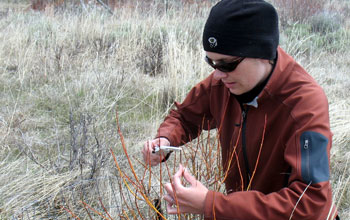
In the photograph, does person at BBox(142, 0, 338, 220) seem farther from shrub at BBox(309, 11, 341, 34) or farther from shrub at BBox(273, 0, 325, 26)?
shrub at BBox(273, 0, 325, 26)

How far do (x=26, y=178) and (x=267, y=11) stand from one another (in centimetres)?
182

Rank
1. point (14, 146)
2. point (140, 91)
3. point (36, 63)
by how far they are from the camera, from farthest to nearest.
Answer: point (36, 63)
point (140, 91)
point (14, 146)

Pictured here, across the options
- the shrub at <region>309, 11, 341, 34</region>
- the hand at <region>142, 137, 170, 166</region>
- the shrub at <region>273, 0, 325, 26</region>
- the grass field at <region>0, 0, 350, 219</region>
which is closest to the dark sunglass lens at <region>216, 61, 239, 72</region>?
the hand at <region>142, 137, 170, 166</region>

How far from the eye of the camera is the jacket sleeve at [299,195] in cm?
130

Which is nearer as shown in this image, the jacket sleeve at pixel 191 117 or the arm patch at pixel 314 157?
the arm patch at pixel 314 157

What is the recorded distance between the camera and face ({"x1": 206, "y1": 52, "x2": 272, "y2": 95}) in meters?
1.58

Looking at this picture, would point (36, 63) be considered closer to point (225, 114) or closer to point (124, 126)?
point (124, 126)

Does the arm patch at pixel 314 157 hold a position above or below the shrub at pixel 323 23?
above

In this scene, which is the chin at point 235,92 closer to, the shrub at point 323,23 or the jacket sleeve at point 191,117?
the jacket sleeve at point 191,117

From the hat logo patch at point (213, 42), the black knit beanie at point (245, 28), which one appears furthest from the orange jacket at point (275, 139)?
the hat logo patch at point (213, 42)

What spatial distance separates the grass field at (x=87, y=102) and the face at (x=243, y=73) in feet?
2.31

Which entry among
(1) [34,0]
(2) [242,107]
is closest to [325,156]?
(2) [242,107]

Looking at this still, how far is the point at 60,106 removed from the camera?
13.1ft

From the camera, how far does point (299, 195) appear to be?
1305mm
